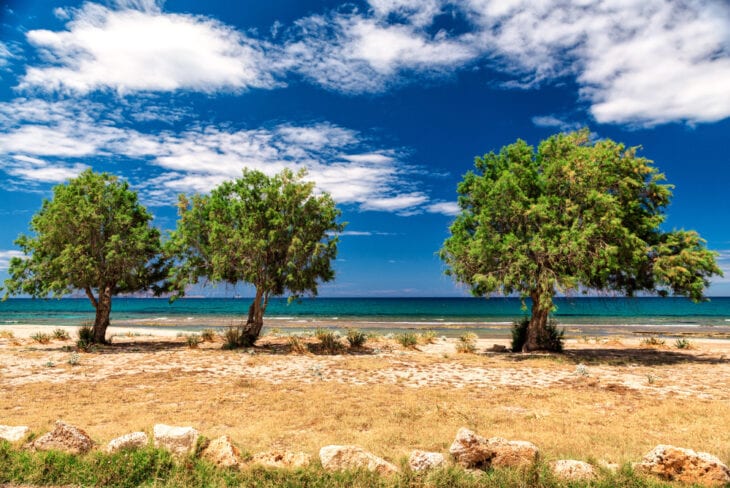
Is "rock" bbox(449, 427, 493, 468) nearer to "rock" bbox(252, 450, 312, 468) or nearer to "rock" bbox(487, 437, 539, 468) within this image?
"rock" bbox(487, 437, 539, 468)

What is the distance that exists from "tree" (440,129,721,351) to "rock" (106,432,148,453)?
13.8m

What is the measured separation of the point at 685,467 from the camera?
5.36 m

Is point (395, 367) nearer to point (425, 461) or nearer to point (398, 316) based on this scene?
point (425, 461)

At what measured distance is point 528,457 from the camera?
5688 millimetres

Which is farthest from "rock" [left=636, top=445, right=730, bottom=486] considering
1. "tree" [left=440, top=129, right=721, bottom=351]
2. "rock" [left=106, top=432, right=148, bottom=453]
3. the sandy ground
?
"tree" [left=440, top=129, right=721, bottom=351]

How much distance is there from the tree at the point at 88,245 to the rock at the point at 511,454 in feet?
62.4

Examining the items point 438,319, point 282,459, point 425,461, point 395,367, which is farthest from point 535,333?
point 438,319

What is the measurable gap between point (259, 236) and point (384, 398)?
40.7 ft

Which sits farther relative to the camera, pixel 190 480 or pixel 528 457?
pixel 528 457

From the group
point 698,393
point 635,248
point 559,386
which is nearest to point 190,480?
point 559,386

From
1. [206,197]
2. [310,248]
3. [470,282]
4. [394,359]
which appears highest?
[206,197]

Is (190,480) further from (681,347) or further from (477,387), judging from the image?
(681,347)

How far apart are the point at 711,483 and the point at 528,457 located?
2.09m

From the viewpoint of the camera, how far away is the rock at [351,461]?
17.9 ft
